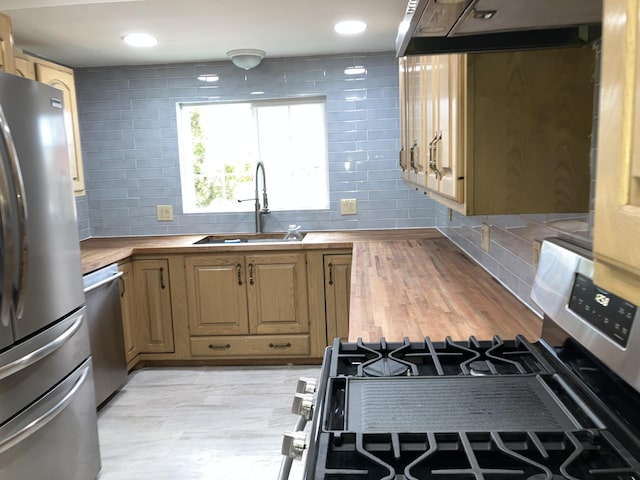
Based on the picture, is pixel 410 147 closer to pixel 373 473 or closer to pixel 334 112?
pixel 334 112

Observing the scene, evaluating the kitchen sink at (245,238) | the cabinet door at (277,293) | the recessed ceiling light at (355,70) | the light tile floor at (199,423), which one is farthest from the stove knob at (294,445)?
the recessed ceiling light at (355,70)

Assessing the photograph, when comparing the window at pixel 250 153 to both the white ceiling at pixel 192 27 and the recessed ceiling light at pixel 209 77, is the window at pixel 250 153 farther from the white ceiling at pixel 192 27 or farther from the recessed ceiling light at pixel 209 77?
the white ceiling at pixel 192 27

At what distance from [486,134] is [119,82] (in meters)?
3.25

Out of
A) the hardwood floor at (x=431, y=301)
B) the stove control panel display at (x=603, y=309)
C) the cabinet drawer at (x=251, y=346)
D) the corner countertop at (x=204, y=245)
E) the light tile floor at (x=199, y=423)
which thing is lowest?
the light tile floor at (x=199, y=423)

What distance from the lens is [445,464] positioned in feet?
2.68

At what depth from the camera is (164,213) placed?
4.01m

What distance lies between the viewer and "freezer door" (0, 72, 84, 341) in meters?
1.77

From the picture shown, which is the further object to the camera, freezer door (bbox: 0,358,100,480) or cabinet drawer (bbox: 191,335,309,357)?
cabinet drawer (bbox: 191,335,309,357)

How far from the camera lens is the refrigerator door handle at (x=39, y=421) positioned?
5.62ft

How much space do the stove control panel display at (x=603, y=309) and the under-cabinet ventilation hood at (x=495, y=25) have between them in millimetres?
560

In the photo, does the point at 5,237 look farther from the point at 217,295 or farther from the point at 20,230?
the point at 217,295

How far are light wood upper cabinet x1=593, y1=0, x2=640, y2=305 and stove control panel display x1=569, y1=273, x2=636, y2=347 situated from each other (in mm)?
369

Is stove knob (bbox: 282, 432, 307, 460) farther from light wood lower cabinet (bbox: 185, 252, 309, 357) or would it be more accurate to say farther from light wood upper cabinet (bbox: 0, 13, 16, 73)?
light wood lower cabinet (bbox: 185, 252, 309, 357)

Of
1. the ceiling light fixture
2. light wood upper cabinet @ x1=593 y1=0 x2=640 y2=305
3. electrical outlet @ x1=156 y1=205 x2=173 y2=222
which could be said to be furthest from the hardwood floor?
electrical outlet @ x1=156 y1=205 x2=173 y2=222
